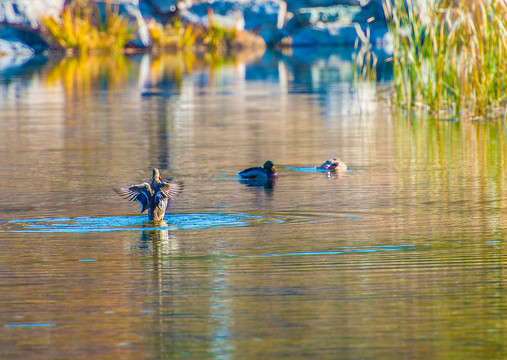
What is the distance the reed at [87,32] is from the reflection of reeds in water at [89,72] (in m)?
2.22

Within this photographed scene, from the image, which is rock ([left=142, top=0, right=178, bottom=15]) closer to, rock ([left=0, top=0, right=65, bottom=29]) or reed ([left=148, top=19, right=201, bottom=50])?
reed ([left=148, top=19, right=201, bottom=50])

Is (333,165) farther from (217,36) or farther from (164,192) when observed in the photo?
(217,36)

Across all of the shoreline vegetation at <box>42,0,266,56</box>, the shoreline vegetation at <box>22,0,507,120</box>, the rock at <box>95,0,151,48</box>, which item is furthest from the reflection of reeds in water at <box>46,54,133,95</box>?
the shoreline vegetation at <box>22,0,507,120</box>

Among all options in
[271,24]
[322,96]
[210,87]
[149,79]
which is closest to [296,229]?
[322,96]

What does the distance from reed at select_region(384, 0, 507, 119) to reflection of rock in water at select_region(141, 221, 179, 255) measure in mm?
4788

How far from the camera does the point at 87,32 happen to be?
30.2 metres

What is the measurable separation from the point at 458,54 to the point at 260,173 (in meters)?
4.05

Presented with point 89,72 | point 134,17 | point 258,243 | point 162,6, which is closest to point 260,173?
point 258,243

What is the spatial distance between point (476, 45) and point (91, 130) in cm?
397

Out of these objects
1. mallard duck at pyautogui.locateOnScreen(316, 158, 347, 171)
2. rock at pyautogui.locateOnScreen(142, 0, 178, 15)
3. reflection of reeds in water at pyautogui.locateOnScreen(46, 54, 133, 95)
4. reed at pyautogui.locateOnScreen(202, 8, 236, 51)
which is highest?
rock at pyautogui.locateOnScreen(142, 0, 178, 15)

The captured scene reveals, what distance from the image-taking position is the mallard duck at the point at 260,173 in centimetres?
680

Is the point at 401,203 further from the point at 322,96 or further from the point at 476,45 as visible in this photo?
the point at 322,96

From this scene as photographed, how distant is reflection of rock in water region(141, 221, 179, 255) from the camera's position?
15.4 ft

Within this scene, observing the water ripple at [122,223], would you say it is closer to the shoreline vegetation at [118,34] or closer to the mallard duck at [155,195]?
the mallard duck at [155,195]
